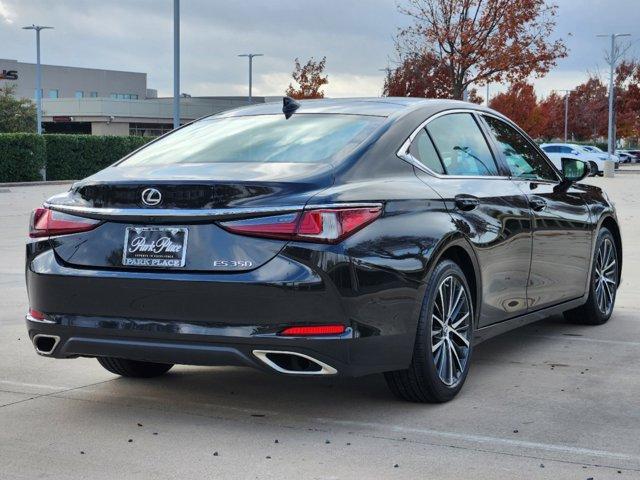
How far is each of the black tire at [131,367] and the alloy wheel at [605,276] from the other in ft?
11.1

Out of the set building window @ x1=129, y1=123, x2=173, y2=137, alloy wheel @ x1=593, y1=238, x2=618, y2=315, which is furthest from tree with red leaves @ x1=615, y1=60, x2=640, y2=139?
alloy wheel @ x1=593, y1=238, x2=618, y2=315

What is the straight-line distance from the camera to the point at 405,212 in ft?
17.0

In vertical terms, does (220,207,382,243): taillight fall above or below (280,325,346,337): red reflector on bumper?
above

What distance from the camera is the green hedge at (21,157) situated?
3456cm

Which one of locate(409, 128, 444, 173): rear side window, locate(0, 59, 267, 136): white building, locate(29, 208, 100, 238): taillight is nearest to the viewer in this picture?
locate(29, 208, 100, 238): taillight

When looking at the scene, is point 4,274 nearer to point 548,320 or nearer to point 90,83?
point 548,320

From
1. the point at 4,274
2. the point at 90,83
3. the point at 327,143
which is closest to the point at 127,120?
the point at 90,83

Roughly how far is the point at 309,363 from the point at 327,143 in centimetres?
117

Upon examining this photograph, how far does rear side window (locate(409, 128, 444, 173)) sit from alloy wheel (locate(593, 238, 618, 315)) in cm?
248

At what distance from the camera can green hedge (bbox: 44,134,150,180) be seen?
122 ft

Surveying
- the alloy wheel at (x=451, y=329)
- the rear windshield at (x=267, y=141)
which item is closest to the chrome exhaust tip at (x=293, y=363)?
the alloy wheel at (x=451, y=329)

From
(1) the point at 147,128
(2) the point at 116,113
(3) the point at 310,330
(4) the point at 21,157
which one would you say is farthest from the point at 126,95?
(3) the point at 310,330

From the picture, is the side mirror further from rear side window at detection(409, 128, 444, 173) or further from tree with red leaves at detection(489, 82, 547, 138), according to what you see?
tree with red leaves at detection(489, 82, 547, 138)

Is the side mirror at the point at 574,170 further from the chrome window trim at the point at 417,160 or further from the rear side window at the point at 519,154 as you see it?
the chrome window trim at the point at 417,160
